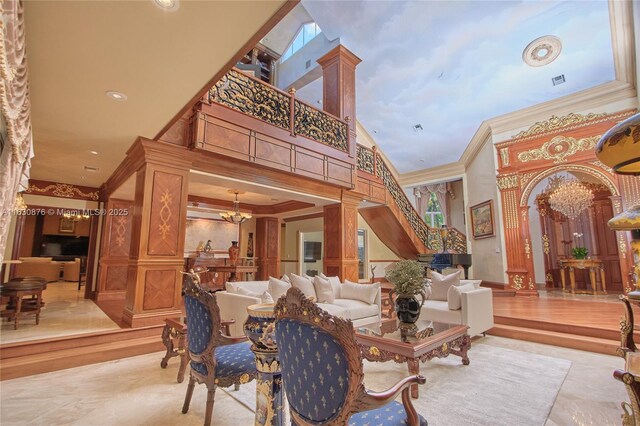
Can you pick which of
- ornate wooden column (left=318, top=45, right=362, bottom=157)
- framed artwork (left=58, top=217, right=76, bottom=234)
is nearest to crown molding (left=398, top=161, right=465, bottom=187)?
ornate wooden column (left=318, top=45, right=362, bottom=157)

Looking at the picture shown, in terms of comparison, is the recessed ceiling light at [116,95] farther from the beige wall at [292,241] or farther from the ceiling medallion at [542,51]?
the beige wall at [292,241]

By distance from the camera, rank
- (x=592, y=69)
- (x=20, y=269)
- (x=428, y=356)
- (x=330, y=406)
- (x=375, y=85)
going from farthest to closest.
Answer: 1. (x=20, y=269)
2. (x=375, y=85)
3. (x=592, y=69)
4. (x=428, y=356)
5. (x=330, y=406)

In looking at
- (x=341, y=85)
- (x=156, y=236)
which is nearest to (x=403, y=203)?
(x=341, y=85)

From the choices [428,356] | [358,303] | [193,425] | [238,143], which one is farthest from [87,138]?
[428,356]

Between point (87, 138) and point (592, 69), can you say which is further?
point (592, 69)

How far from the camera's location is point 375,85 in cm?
766

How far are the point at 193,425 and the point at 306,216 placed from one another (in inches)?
308

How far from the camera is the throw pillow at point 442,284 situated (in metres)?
4.48

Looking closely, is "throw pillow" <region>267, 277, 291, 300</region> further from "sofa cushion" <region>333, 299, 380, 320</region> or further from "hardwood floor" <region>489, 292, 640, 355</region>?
"hardwood floor" <region>489, 292, 640, 355</region>

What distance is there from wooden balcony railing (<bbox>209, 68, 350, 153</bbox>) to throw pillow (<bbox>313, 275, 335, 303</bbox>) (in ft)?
8.67

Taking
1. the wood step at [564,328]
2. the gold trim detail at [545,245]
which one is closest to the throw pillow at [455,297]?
the wood step at [564,328]

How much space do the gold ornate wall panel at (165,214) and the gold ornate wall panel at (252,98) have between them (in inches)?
53.3

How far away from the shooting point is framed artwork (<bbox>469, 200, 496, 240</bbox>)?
26.6 ft

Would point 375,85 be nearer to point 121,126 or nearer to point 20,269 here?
point 121,126
